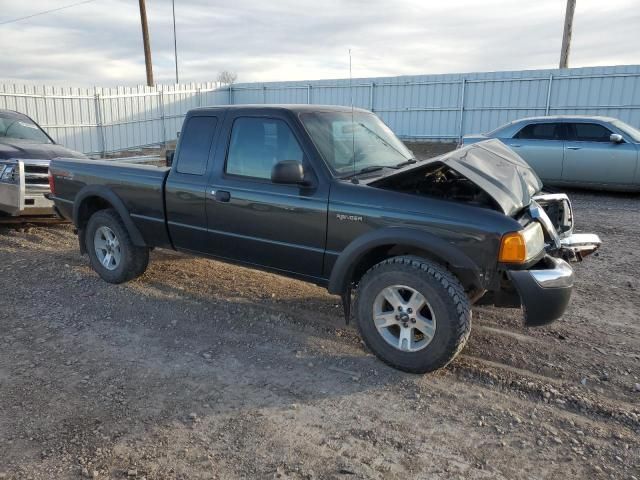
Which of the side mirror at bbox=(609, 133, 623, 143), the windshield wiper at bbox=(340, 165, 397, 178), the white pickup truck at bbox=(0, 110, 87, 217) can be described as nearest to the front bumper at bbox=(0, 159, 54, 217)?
the white pickup truck at bbox=(0, 110, 87, 217)

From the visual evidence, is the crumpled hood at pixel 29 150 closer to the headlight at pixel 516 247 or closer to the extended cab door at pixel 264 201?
the extended cab door at pixel 264 201

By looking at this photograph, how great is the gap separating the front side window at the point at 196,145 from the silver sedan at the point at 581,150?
748 cm

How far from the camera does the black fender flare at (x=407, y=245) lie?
11.6 ft

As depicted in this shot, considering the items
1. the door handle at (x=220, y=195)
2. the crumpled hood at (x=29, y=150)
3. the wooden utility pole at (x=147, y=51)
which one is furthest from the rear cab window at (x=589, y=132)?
the wooden utility pole at (x=147, y=51)

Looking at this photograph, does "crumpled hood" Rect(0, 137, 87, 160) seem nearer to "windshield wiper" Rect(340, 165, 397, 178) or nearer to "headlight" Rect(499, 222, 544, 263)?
"windshield wiper" Rect(340, 165, 397, 178)

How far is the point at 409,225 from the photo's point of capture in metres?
3.67

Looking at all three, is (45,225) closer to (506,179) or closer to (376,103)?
(506,179)

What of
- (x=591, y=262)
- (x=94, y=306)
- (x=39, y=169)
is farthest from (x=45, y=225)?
(x=591, y=262)

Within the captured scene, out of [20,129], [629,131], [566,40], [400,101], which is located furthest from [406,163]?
[566,40]

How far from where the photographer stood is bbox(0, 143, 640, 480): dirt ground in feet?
9.23

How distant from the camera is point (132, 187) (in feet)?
17.3

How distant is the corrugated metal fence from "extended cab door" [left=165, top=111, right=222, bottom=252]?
41.2 feet

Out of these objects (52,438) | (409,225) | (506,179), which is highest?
(506,179)

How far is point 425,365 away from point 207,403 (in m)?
1.51
